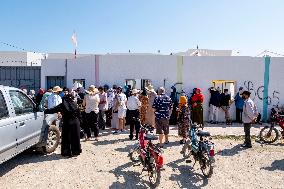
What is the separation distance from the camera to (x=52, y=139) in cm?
943

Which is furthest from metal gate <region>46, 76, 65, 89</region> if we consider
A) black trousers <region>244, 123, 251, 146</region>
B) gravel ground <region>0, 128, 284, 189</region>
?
black trousers <region>244, 123, 251, 146</region>

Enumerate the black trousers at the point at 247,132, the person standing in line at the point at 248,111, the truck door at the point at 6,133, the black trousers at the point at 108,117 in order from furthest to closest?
the black trousers at the point at 108,117
the black trousers at the point at 247,132
the person standing in line at the point at 248,111
the truck door at the point at 6,133

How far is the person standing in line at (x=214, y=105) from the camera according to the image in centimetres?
1630

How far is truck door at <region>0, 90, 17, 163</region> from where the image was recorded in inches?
254

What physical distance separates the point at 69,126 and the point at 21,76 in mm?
18455

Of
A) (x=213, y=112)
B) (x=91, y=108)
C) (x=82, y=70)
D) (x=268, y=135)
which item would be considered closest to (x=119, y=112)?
(x=91, y=108)

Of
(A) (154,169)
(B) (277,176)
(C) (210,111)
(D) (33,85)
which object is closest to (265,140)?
(B) (277,176)

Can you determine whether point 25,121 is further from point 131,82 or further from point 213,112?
point 213,112

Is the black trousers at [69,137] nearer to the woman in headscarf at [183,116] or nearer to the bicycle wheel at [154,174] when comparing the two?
the bicycle wheel at [154,174]

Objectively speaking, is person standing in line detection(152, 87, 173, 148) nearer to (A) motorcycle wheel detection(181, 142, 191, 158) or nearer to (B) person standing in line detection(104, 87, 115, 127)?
(A) motorcycle wheel detection(181, 142, 191, 158)

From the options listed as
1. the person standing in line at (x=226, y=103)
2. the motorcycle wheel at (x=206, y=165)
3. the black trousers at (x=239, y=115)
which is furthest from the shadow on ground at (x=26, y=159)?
the black trousers at (x=239, y=115)

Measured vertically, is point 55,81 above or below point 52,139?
above

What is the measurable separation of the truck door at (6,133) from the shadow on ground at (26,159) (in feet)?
3.46

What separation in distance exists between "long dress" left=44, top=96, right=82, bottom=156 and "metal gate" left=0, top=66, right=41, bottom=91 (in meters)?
17.7
